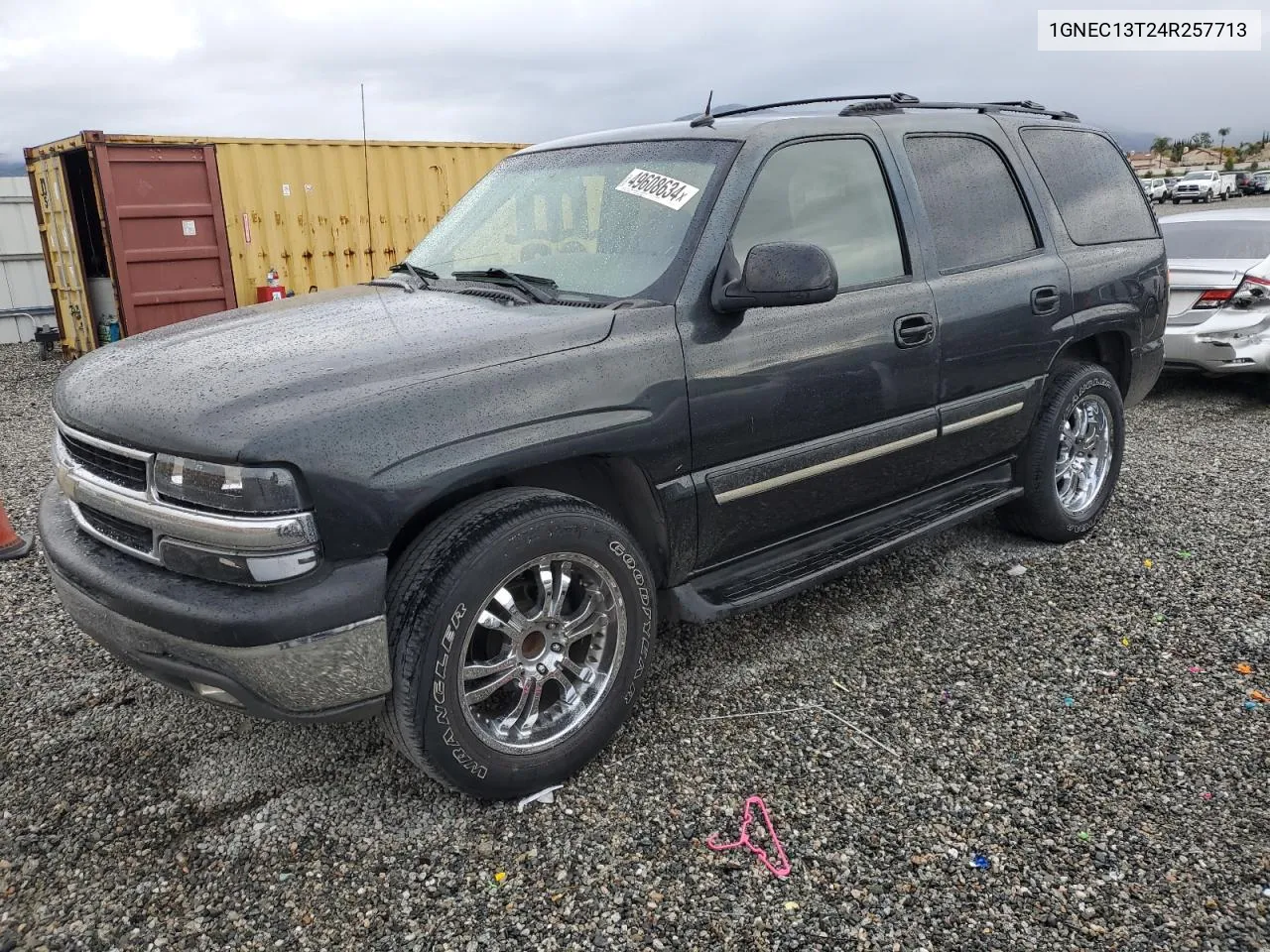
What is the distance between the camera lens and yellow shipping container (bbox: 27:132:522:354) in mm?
Answer: 10297

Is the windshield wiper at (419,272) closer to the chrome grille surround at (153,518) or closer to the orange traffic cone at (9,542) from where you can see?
the chrome grille surround at (153,518)

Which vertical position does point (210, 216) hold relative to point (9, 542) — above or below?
above

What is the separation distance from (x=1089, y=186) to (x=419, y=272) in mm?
3186

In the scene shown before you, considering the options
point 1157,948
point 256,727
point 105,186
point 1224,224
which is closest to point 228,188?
point 105,186

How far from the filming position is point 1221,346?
24.1ft

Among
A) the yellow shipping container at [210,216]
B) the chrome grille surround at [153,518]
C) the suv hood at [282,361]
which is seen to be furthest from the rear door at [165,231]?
the chrome grille surround at [153,518]

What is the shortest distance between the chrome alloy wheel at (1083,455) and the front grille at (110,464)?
382 centimetres

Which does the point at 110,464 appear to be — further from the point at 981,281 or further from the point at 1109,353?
the point at 1109,353

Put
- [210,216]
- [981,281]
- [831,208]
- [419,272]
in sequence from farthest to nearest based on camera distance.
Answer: [210,216] < [981,281] < [419,272] < [831,208]

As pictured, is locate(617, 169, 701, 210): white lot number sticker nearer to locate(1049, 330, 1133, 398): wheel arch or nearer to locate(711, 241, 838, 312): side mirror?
locate(711, 241, 838, 312): side mirror

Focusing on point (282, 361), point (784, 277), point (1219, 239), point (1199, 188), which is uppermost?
point (784, 277)

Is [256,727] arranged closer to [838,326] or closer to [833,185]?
[838,326]

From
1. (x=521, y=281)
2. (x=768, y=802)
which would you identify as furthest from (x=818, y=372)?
(x=768, y=802)

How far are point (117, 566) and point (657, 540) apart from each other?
1547 mm
